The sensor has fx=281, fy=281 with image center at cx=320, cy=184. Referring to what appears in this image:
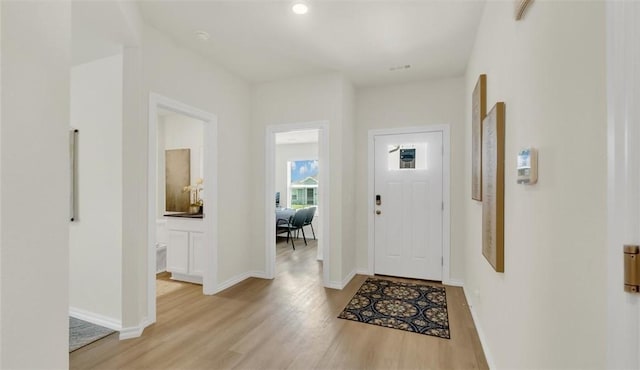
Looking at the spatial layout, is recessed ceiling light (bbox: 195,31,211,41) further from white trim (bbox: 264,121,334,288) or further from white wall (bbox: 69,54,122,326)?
white trim (bbox: 264,121,334,288)

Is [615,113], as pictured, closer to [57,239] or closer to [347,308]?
[57,239]

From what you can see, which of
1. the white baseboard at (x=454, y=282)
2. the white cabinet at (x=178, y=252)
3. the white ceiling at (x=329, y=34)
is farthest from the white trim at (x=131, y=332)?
the white baseboard at (x=454, y=282)

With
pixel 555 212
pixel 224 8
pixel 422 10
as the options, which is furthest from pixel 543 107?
pixel 224 8

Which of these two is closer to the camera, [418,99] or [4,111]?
[4,111]

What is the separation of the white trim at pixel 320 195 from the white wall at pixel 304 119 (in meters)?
0.05

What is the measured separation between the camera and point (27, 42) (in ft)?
2.66

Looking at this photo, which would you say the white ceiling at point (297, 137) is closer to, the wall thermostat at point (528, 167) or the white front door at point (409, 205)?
the white front door at point (409, 205)

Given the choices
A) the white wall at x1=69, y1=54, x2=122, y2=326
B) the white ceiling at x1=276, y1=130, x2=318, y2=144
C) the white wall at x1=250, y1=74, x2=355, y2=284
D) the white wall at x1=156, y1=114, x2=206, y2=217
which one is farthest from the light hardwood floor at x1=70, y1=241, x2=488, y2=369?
the white ceiling at x1=276, y1=130, x2=318, y2=144

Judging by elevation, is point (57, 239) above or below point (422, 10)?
below

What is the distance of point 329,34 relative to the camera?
262cm

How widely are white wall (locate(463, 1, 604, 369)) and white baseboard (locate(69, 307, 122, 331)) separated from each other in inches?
117

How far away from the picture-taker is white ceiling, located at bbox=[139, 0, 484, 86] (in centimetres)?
224

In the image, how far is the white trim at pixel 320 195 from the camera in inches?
137

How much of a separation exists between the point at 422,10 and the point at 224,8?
5.21 feet
